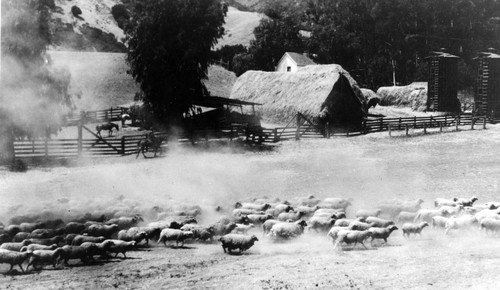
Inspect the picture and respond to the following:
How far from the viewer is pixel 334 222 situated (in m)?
18.3

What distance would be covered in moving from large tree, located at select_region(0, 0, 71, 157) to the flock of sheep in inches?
438

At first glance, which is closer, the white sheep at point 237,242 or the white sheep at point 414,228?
the white sheep at point 237,242

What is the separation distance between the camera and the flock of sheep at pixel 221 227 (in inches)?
604

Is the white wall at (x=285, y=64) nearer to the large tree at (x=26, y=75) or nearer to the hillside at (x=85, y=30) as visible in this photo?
the hillside at (x=85, y=30)

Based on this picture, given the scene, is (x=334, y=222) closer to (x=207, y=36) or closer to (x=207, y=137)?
(x=207, y=137)

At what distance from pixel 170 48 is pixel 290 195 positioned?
746 inches

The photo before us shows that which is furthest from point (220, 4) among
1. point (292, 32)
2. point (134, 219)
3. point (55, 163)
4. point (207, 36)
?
point (292, 32)

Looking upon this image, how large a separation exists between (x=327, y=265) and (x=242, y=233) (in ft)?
13.0

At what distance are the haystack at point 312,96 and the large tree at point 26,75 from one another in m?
18.0

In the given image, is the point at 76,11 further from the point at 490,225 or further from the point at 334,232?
the point at 490,225

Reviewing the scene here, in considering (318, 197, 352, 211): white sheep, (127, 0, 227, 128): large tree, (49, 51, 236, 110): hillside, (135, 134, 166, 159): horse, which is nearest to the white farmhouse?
(49, 51, 236, 110): hillside

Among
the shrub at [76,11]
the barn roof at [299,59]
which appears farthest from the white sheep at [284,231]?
the shrub at [76,11]

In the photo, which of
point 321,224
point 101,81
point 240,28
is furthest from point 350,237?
point 240,28

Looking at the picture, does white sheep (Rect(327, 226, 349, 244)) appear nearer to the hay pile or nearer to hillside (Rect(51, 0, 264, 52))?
the hay pile
